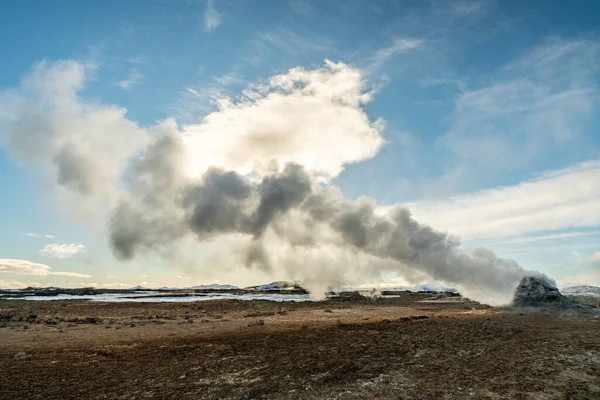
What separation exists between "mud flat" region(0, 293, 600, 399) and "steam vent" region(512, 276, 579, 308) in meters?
11.6

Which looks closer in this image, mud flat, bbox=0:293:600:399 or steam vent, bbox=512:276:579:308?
mud flat, bbox=0:293:600:399

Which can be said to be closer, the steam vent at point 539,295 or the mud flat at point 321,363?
the mud flat at point 321,363

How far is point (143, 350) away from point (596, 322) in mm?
35285

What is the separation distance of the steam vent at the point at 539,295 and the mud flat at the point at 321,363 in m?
11.6

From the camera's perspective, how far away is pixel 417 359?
810 inches

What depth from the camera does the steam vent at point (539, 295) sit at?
42.0m

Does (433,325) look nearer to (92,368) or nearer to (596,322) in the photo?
(596,322)

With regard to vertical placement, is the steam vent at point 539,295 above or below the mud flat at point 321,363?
above

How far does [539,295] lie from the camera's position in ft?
144

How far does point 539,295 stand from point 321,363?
3586 cm

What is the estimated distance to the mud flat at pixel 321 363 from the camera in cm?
1619

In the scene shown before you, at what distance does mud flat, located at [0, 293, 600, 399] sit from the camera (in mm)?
16188

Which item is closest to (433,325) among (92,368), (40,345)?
(92,368)

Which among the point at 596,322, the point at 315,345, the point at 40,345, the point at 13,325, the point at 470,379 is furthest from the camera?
the point at 13,325
